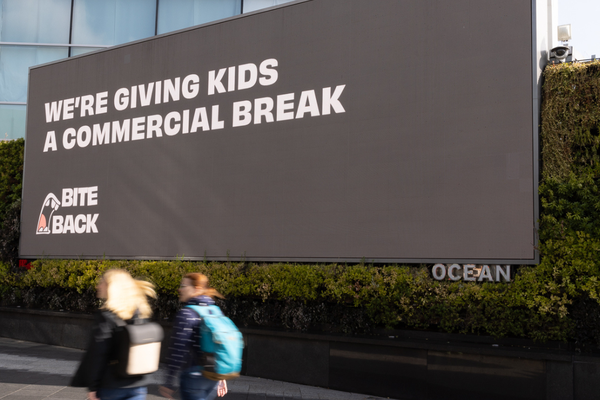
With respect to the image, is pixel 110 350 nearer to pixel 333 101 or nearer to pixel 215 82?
pixel 333 101

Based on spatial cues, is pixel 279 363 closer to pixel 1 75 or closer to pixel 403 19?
pixel 403 19

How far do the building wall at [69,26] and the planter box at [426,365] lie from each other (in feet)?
52.0

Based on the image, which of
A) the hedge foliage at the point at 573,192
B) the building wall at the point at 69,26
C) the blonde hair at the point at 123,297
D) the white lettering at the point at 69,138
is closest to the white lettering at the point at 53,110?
the white lettering at the point at 69,138

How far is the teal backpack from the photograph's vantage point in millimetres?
4258

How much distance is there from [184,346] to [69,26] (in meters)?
20.9

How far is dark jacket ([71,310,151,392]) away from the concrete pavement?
3.99 m

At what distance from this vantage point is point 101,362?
3982 mm

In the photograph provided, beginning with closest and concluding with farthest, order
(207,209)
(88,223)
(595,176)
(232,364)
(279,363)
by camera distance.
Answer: (232,364) → (595,176) → (279,363) → (207,209) → (88,223)

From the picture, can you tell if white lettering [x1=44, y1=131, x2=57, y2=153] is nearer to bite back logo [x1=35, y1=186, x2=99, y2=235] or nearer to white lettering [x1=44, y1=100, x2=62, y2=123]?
white lettering [x1=44, y1=100, x2=62, y2=123]

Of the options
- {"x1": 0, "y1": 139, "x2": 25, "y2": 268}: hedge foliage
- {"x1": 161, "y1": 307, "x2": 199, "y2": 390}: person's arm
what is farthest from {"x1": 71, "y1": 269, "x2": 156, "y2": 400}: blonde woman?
{"x1": 0, "y1": 139, "x2": 25, "y2": 268}: hedge foliage

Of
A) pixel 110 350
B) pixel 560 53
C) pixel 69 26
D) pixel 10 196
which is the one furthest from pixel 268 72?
pixel 69 26

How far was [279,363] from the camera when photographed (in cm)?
898

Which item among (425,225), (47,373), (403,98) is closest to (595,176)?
(425,225)

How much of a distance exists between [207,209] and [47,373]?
367 centimetres
